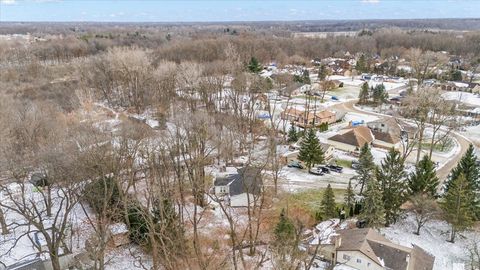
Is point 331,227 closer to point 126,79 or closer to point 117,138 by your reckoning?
point 117,138

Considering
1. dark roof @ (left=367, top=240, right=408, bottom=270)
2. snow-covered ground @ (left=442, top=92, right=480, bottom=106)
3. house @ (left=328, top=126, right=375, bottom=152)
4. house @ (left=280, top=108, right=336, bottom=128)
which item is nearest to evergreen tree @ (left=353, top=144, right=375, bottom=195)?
dark roof @ (left=367, top=240, right=408, bottom=270)

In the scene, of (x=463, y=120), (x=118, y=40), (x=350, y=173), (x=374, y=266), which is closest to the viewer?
(x=374, y=266)

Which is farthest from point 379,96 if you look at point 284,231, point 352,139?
point 284,231

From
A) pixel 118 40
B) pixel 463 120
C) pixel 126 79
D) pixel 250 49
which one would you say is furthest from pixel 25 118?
pixel 118 40

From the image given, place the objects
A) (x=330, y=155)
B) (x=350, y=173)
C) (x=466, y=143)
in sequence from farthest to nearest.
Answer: (x=466, y=143), (x=330, y=155), (x=350, y=173)

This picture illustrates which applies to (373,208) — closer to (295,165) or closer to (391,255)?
(391,255)

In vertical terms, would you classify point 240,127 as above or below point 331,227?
above

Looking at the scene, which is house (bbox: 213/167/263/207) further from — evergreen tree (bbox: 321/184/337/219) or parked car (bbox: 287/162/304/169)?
parked car (bbox: 287/162/304/169)
